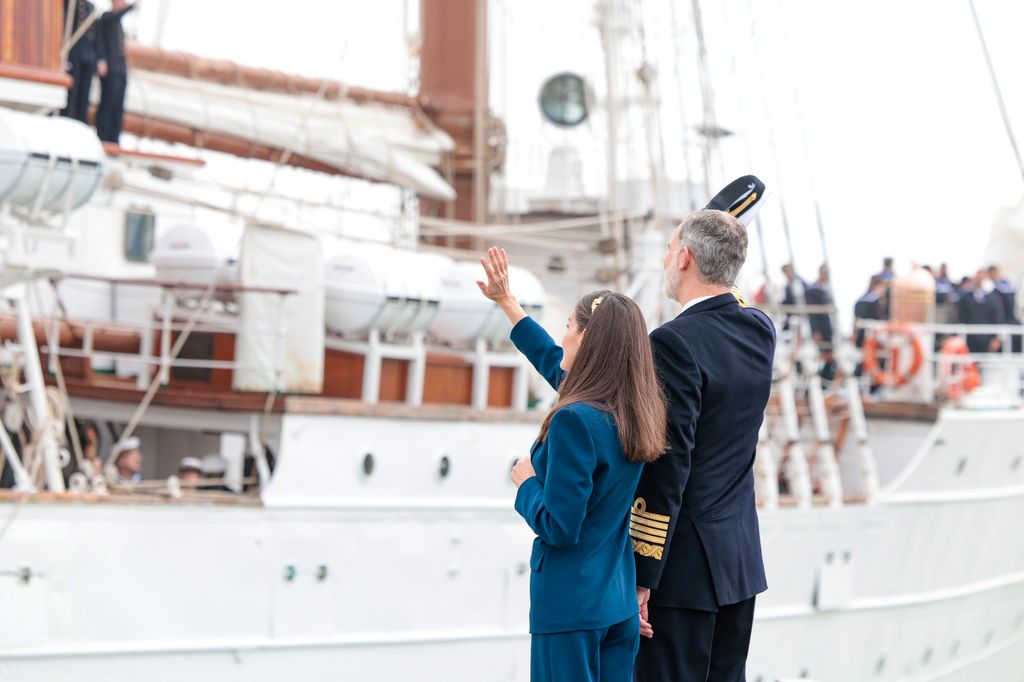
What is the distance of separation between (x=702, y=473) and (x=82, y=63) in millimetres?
7489

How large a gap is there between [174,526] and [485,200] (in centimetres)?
616

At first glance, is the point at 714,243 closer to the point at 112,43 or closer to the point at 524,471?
the point at 524,471

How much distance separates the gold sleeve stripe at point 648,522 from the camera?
333cm

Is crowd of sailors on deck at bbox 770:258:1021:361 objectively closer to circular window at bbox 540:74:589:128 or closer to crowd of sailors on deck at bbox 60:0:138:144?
circular window at bbox 540:74:589:128

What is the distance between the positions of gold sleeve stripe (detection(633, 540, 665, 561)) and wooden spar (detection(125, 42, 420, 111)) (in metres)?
8.93

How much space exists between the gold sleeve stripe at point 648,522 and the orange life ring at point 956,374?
10.4m

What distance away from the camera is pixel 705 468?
3455 millimetres

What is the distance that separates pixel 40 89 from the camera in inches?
319

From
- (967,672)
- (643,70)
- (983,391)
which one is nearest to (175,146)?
(643,70)

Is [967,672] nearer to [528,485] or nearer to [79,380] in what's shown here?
[79,380]

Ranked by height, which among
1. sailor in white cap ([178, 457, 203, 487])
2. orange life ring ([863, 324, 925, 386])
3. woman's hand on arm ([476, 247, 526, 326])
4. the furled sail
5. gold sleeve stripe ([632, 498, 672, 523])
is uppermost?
the furled sail

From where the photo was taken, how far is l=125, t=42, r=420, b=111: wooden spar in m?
12.4

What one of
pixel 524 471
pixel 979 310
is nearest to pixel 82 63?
pixel 524 471

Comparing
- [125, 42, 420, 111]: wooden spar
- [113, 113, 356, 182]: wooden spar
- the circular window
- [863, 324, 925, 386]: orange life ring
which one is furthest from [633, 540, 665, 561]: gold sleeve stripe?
the circular window
